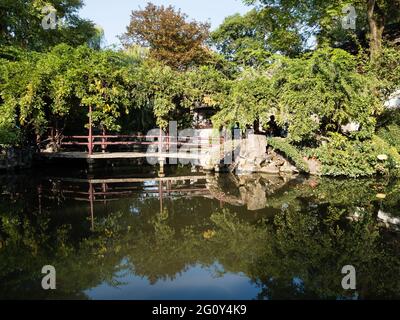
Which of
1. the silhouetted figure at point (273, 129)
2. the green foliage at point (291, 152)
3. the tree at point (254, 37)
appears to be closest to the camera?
the green foliage at point (291, 152)

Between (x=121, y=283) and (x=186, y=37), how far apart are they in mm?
26124

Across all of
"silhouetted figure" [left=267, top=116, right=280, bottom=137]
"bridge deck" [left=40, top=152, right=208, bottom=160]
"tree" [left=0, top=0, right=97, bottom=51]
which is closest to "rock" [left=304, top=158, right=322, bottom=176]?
"silhouetted figure" [left=267, top=116, right=280, bottom=137]

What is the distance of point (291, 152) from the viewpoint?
16484 mm

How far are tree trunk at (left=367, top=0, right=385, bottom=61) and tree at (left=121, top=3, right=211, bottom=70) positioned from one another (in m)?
13.0

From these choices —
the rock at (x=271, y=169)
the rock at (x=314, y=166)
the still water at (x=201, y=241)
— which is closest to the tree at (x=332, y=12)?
the rock at (x=314, y=166)

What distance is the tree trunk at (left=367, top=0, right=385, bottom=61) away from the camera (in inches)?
725

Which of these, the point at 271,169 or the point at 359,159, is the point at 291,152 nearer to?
the point at 271,169

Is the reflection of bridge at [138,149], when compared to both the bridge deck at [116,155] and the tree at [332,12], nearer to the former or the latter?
the bridge deck at [116,155]

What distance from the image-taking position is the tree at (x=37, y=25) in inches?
887

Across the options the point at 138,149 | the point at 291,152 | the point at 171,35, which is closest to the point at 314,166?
the point at 291,152

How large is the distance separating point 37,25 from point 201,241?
22.3m

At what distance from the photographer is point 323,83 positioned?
15.8m

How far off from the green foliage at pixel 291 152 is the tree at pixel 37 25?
53.0ft
